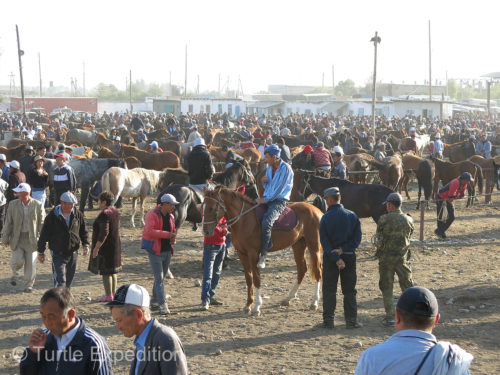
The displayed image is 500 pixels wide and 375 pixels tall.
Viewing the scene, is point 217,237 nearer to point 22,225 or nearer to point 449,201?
point 22,225

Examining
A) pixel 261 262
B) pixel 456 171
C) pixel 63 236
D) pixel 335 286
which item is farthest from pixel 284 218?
pixel 456 171

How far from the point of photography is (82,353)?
3.73 m

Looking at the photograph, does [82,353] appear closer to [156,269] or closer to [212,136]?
[156,269]

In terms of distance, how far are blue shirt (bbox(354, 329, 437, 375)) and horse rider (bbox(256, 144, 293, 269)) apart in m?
5.65

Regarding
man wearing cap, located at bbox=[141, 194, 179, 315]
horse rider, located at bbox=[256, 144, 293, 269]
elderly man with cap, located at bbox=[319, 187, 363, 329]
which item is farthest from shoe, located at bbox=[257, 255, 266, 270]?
man wearing cap, located at bbox=[141, 194, 179, 315]

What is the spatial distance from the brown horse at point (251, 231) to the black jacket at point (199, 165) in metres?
3.30

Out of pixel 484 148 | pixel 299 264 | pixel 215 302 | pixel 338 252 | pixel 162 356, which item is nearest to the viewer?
pixel 162 356

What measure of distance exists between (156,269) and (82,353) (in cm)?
464

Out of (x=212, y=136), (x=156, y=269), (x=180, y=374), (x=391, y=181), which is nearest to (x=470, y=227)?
(x=391, y=181)

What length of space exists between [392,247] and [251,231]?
1.96 m

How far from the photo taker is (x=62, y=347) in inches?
149

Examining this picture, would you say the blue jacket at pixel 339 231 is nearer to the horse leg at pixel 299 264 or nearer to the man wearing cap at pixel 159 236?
the horse leg at pixel 299 264

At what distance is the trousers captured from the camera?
7973mm

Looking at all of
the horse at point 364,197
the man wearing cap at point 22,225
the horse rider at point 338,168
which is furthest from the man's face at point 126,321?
the horse rider at point 338,168
